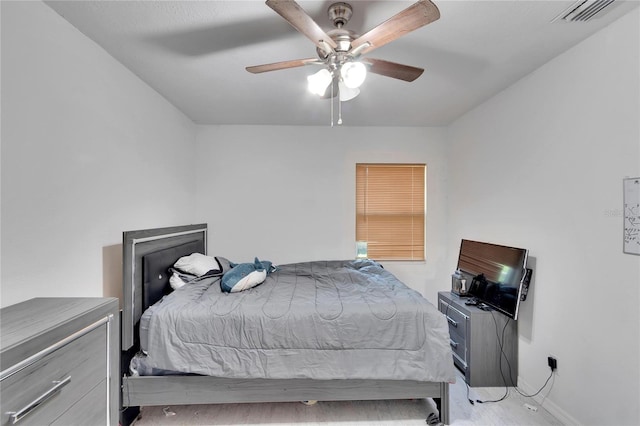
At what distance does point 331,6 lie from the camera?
1562 millimetres

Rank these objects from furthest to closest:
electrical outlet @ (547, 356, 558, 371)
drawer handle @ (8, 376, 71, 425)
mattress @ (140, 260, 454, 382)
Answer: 1. electrical outlet @ (547, 356, 558, 371)
2. mattress @ (140, 260, 454, 382)
3. drawer handle @ (8, 376, 71, 425)

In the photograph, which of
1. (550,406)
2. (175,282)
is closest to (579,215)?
(550,406)

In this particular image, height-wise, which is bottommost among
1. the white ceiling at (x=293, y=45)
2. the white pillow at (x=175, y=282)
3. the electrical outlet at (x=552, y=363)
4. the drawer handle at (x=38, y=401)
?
the electrical outlet at (x=552, y=363)

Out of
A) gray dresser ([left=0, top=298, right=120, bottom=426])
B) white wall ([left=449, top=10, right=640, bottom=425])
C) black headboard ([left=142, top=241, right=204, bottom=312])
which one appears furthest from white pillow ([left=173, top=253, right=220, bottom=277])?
white wall ([left=449, top=10, right=640, bottom=425])

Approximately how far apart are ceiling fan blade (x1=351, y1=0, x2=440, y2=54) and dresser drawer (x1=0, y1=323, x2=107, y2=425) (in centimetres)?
185

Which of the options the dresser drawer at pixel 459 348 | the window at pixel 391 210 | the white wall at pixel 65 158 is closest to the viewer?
the white wall at pixel 65 158

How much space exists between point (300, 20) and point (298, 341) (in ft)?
6.10

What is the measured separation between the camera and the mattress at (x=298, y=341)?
193 centimetres

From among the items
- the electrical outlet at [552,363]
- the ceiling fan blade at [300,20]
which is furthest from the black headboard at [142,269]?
the electrical outlet at [552,363]

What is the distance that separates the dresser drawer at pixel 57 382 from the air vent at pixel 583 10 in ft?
9.51

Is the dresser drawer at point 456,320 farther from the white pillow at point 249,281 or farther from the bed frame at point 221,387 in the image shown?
the white pillow at point 249,281

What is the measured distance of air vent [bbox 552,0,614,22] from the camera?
1.56 metres

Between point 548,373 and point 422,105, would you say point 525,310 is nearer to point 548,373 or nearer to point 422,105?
point 548,373

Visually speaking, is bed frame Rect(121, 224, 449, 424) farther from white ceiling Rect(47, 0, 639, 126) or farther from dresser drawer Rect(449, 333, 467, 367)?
white ceiling Rect(47, 0, 639, 126)
